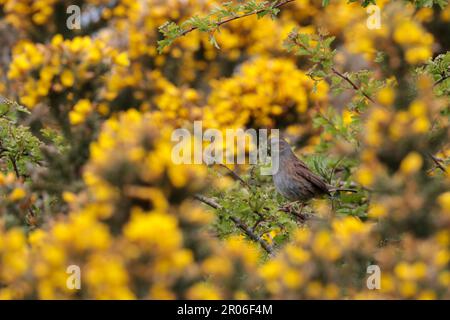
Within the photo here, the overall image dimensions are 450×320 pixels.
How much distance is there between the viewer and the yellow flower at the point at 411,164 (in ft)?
7.91

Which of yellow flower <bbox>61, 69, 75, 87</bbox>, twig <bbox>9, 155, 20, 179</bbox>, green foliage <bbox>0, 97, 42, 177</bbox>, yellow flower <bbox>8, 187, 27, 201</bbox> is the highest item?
yellow flower <bbox>61, 69, 75, 87</bbox>

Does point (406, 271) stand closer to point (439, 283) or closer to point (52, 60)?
point (439, 283)

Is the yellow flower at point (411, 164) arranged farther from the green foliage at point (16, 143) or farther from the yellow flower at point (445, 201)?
the green foliage at point (16, 143)

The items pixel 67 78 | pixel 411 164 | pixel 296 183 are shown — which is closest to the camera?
pixel 411 164

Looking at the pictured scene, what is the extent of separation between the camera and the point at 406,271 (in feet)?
7.47

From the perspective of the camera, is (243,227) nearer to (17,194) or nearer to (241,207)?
(241,207)

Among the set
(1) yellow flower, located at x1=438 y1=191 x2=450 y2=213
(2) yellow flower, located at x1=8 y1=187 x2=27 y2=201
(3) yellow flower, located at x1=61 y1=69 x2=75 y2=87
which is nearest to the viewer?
(1) yellow flower, located at x1=438 y1=191 x2=450 y2=213

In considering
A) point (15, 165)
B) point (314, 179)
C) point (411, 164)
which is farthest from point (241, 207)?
point (411, 164)

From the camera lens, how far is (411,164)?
7.91 feet

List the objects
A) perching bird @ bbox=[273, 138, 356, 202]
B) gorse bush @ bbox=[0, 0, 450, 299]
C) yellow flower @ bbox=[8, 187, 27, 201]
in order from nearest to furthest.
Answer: gorse bush @ bbox=[0, 0, 450, 299]
yellow flower @ bbox=[8, 187, 27, 201]
perching bird @ bbox=[273, 138, 356, 202]

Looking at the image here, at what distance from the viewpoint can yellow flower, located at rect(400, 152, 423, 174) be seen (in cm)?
241

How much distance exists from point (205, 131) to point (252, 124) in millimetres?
1548

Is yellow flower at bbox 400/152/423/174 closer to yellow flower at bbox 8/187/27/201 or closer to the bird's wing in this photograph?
yellow flower at bbox 8/187/27/201

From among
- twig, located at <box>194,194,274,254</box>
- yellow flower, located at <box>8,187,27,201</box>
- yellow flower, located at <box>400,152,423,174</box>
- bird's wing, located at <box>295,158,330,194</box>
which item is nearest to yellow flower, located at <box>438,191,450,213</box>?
yellow flower, located at <box>400,152,423,174</box>
